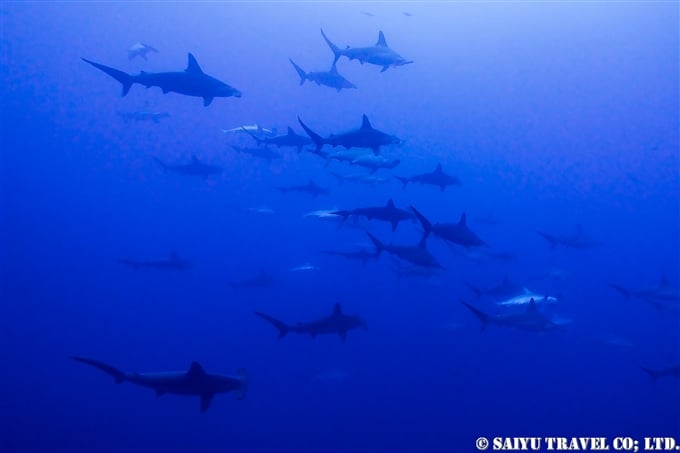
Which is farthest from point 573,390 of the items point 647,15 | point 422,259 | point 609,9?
point 609,9

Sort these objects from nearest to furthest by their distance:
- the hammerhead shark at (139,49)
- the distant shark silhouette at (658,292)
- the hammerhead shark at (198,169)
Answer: the distant shark silhouette at (658,292) < the hammerhead shark at (198,169) < the hammerhead shark at (139,49)

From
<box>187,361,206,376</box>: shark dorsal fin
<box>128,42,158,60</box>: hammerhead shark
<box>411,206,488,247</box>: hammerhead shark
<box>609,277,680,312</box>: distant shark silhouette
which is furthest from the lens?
<box>128,42,158,60</box>: hammerhead shark

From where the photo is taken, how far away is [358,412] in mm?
14961

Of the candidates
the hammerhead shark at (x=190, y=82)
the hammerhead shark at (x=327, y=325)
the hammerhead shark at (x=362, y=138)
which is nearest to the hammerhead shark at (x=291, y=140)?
the hammerhead shark at (x=362, y=138)

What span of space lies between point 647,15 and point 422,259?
44438 mm

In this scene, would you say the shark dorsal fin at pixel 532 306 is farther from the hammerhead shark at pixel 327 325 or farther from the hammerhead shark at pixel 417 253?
the hammerhead shark at pixel 327 325

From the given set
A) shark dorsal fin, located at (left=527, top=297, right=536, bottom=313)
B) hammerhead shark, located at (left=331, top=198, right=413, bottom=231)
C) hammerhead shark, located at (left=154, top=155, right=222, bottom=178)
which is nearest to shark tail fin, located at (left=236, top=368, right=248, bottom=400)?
hammerhead shark, located at (left=331, top=198, right=413, bottom=231)

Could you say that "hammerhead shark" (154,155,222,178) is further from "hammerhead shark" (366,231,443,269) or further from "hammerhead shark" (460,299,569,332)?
"hammerhead shark" (460,299,569,332)

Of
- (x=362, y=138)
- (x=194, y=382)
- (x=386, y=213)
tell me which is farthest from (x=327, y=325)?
(x=362, y=138)

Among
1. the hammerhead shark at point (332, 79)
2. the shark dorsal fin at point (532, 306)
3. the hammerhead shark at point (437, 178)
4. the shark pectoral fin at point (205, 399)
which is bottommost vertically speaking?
the shark pectoral fin at point (205, 399)

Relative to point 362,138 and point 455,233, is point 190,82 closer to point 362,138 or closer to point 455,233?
point 362,138

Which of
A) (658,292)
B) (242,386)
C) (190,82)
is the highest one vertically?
(190,82)

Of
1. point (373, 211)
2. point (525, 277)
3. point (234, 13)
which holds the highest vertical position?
point (234, 13)

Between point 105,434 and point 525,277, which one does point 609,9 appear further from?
point 105,434
